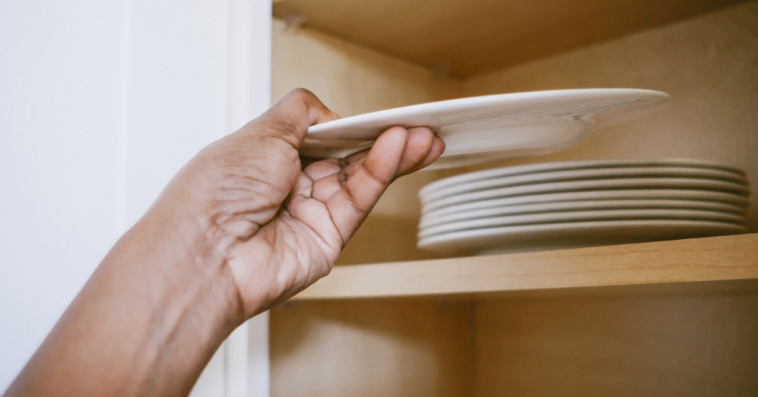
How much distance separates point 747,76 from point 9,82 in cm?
96

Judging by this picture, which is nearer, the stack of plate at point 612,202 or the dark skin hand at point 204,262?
the dark skin hand at point 204,262

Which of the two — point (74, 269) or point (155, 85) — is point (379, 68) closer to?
point (155, 85)

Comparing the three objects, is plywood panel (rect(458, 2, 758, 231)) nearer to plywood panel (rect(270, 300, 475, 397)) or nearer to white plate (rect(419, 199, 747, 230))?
white plate (rect(419, 199, 747, 230))

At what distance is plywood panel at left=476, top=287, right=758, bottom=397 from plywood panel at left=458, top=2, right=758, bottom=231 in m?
0.15

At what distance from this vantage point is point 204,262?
18.6 inches

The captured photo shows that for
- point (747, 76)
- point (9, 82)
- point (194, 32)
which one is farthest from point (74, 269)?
point (747, 76)

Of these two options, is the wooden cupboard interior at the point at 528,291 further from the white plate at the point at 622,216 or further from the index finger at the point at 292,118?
the index finger at the point at 292,118

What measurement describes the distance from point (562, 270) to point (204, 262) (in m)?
0.33

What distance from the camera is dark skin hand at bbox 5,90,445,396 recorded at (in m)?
0.42

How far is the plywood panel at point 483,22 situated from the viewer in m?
0.76

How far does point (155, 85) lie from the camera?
677mm

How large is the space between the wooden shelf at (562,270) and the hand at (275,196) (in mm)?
112

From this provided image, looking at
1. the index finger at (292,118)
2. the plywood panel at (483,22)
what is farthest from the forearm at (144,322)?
the plywood panel at (483,22)

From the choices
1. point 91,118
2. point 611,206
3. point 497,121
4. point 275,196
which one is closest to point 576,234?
point 611,206
